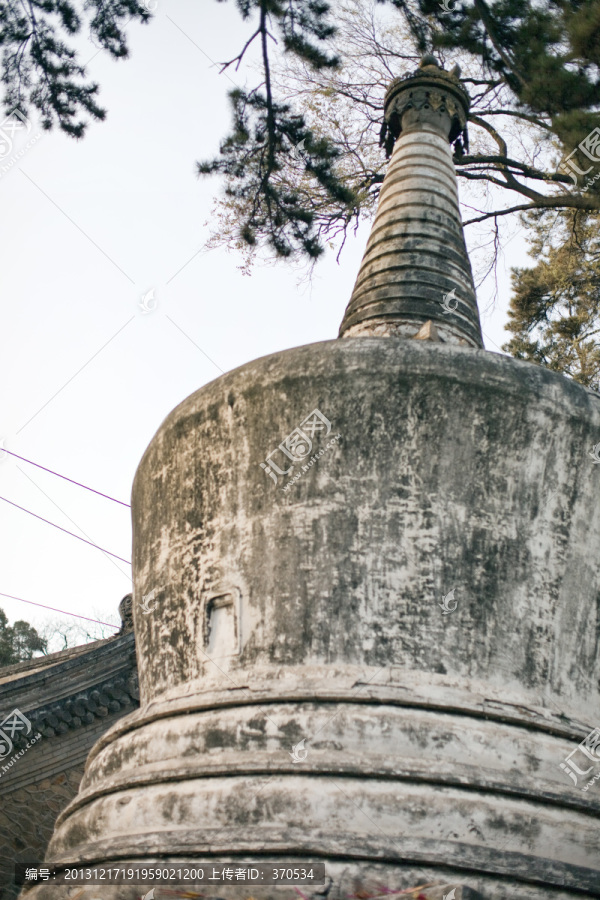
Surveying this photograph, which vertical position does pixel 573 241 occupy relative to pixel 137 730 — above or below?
above

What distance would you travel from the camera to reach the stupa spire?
6.52 m

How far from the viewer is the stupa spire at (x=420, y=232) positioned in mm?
6523

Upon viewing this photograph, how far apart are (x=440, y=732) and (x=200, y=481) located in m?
1.87

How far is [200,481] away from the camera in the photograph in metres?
5.55

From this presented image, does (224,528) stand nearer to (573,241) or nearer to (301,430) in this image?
(301,430)

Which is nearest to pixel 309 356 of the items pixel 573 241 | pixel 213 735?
pixel 213 735

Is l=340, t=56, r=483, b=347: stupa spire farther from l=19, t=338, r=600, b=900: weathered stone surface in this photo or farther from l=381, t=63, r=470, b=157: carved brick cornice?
l=19, t=338, r=600, b=900: weathered stone surface

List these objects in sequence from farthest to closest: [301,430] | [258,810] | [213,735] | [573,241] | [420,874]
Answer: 1. [573,241]
2. [301,430]
3. [213,735]
4. [258,810]
5. [420,874]
